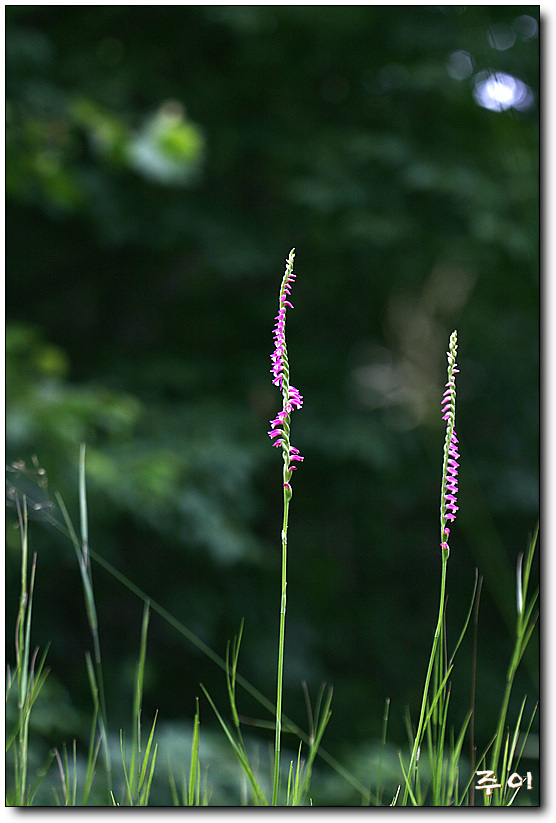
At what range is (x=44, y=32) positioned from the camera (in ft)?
9.96

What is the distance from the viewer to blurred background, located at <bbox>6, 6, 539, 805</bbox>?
2.63 m

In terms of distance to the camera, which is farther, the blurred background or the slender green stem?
the blurred background

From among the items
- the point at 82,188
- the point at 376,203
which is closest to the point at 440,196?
the point at 376,203

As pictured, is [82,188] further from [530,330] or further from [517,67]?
[530,330]

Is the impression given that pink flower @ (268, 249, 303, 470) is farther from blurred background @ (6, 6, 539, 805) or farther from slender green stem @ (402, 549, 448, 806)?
blurred background @ (6, 6, 539, 805)

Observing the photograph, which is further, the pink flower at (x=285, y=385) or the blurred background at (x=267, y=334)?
the blurred background at (x=267, y=334)

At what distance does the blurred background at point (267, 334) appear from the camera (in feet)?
8.63

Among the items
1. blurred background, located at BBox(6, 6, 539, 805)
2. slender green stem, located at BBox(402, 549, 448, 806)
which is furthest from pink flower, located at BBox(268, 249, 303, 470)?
blurred background, located at BBox(6, 6, 539, 805)

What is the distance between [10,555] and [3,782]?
5.30 ft

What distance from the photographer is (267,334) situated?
11.8ft

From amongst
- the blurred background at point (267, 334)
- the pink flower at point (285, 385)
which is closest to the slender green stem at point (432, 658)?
the pink flower at point (285, 385)

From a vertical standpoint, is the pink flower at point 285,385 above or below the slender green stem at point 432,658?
above

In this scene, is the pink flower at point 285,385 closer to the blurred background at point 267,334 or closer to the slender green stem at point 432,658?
the slender green stem at point 432,658

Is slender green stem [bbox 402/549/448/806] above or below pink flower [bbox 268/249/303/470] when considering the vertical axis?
below
